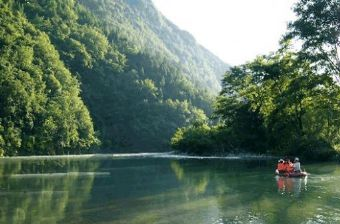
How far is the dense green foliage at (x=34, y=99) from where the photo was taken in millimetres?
108812

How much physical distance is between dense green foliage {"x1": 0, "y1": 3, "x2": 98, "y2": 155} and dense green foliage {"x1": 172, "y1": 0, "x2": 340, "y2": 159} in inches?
1447

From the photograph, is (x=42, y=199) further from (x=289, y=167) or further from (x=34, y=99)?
(x=34, y=99)

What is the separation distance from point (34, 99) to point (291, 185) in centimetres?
9366

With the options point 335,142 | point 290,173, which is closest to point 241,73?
point 335,142

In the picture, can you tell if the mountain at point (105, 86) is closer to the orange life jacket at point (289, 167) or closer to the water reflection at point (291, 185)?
the orange life jacket at point (289, 167)

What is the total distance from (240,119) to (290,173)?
43340 mm

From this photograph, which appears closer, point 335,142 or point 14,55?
point 335,142

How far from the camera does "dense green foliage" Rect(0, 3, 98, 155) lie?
108812mm

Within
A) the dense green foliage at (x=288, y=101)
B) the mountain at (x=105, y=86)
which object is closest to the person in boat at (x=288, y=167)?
the dense green foliage at (x=288, y=101)

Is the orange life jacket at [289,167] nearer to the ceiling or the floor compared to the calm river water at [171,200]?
nearer to the ceiling

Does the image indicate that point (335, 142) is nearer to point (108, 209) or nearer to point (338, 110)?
point (338, 110)

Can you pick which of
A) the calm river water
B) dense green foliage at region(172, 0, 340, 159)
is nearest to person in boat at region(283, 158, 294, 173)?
the calm river water

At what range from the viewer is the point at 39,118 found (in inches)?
4646

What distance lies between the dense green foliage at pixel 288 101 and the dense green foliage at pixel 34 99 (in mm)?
36748
